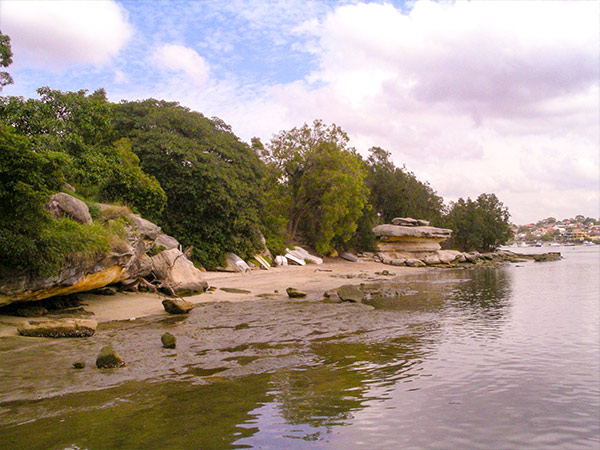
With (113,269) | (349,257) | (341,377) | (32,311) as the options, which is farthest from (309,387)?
(349,257)

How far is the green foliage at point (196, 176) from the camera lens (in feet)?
92.1

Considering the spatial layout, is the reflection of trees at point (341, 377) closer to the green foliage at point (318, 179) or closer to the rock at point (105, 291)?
the rock at point (105, 291)

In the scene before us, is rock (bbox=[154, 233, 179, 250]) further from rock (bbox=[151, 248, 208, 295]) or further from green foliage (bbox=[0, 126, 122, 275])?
green foliage (bbox=[0, 126, 122, 275])

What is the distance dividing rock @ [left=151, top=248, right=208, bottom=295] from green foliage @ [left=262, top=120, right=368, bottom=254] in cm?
2225

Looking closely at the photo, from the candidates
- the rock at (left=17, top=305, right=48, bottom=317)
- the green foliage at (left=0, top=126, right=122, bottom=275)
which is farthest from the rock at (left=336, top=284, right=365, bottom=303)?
the rock at (left=17, top=305, right=48, bottom=317)

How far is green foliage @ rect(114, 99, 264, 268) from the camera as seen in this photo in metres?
28.1

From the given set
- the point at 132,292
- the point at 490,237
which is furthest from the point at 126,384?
the point at 490,237

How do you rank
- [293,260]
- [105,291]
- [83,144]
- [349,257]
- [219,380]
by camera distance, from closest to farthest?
[219,380], [105,291], [83,144], [293,260], [349,257]

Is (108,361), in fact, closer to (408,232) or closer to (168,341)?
→ (168,341)

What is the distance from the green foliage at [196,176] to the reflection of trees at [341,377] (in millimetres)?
19054

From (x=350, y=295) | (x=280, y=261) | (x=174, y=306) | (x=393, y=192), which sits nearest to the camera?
(x=174, y=306)

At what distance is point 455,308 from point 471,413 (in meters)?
12.4

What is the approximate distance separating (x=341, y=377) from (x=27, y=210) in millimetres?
9152

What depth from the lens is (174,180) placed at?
92.0 feet
